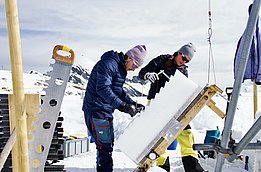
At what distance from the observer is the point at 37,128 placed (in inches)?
71.6

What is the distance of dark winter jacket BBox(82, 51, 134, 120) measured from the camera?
359 cm

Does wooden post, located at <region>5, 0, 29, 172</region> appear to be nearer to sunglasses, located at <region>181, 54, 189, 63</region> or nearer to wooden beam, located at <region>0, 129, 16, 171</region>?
wooden beam, located at <region>0, 129, 16, 171</region>

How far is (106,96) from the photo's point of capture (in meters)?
3.57

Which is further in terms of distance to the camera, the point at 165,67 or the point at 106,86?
the point at 165,67

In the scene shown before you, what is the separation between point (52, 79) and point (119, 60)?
6.50ft

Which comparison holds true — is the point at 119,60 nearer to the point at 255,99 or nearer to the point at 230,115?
the point at 255,99

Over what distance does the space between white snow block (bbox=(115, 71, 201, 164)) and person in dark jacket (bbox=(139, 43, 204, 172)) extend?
5.89ft

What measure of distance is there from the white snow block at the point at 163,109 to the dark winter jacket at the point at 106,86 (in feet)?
4.18

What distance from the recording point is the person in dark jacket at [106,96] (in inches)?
142

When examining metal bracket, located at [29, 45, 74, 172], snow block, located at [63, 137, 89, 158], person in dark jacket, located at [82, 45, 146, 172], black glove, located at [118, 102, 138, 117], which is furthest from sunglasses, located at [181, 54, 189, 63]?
metal bracket, located at [29, 45, 74, 172]

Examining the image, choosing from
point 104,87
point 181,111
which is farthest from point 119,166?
point 181,111

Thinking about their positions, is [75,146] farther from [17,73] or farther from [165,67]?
[17,73]

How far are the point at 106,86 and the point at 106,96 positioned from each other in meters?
0.10

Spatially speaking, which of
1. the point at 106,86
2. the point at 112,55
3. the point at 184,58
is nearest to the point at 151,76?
the point at 184,58
